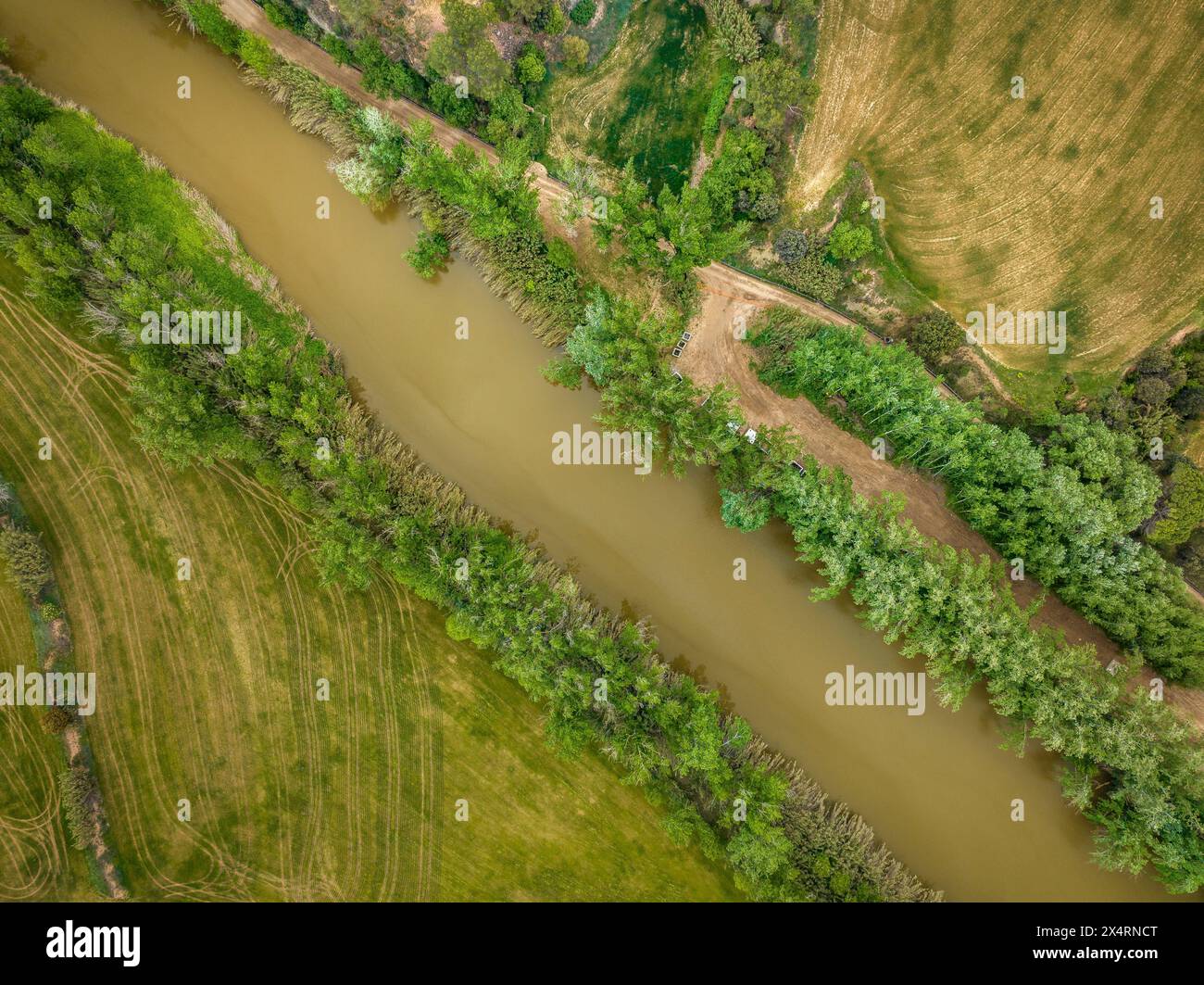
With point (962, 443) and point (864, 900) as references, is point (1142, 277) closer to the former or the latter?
point (962, 443)

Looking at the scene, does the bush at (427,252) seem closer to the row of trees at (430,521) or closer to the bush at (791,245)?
the row of trees at (430,521)

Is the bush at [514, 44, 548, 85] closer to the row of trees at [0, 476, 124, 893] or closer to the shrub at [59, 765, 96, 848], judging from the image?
the row of trees at [0, 476, 124, 893]

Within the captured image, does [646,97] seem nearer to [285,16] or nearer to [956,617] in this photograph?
[285,16]

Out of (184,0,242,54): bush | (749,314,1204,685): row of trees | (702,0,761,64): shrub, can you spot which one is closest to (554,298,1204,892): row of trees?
(749,314,1204,685): row of trees

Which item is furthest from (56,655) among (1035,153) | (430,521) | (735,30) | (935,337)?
(1035,153)
